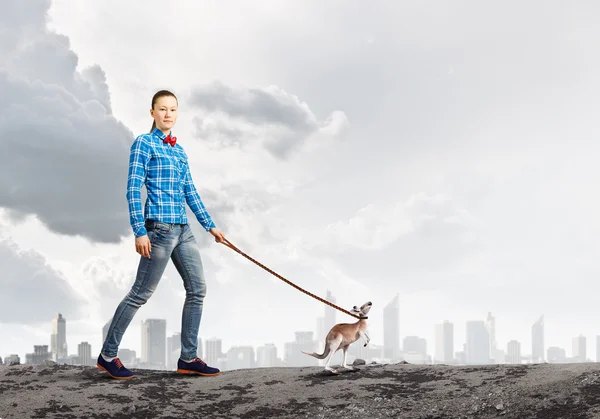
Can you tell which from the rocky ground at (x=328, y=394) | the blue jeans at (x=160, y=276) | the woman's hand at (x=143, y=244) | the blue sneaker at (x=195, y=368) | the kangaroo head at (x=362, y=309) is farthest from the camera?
the blue sneaker at (x=195, y=368)

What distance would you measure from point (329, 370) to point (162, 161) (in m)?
3.66

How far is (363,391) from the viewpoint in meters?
8.09

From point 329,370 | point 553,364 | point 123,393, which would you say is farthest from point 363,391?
point 123,393

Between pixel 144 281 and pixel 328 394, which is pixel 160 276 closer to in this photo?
pixel 144 281

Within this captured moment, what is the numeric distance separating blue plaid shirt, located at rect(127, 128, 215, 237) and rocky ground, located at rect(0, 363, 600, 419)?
2.19m

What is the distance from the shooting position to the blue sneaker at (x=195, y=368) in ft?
30.9

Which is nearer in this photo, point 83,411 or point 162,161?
point 83,411

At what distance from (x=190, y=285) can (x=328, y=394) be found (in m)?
2.49

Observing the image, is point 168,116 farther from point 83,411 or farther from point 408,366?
point 408,366

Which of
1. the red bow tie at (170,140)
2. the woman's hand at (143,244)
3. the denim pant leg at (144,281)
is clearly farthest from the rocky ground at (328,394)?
the red bow tie at (170,140)

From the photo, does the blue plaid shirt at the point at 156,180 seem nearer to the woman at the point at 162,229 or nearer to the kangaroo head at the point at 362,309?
the woman at the point at 162,229

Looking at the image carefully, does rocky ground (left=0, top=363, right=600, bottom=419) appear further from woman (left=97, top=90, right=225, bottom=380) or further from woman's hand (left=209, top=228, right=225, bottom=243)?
woman's hand (left=209, top=228, right=225, bottom=243)

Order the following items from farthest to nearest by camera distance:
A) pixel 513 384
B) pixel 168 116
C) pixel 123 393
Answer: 1. pixel 168 116
2. pixel 123 393
3. pixel 513 384

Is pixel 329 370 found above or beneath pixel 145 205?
beneath
